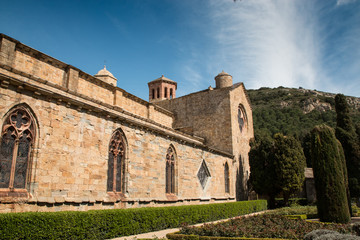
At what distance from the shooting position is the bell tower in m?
34.4

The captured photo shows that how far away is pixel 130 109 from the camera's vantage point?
19.2 metres

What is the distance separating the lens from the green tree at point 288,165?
21328 millimetres

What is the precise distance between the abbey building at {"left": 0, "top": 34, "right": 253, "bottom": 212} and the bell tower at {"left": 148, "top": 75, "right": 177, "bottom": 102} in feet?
43.6

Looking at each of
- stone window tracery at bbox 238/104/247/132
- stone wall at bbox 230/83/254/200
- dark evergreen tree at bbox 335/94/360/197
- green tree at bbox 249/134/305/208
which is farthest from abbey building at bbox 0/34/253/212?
dark evergreen tree at bbox 335/94/360/197

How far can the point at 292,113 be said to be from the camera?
2822 inches

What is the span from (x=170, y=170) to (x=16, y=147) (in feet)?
27.9

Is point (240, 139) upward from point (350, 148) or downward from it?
upward

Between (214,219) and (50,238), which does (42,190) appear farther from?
(214,219)

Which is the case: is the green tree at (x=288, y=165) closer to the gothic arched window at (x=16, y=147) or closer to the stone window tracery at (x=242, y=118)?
the stone window tracery at (x=242, y=118)

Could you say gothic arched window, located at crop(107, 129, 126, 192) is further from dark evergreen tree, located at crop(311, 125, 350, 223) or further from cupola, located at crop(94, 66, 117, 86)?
cupola, located at crop(94, 66, 117, 86)

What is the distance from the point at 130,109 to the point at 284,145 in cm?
1238

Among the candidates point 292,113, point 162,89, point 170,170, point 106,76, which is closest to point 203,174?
point 170,170

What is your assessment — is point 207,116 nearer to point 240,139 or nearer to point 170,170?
point 240,139

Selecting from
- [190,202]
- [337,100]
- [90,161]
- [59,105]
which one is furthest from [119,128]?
[337,100]
